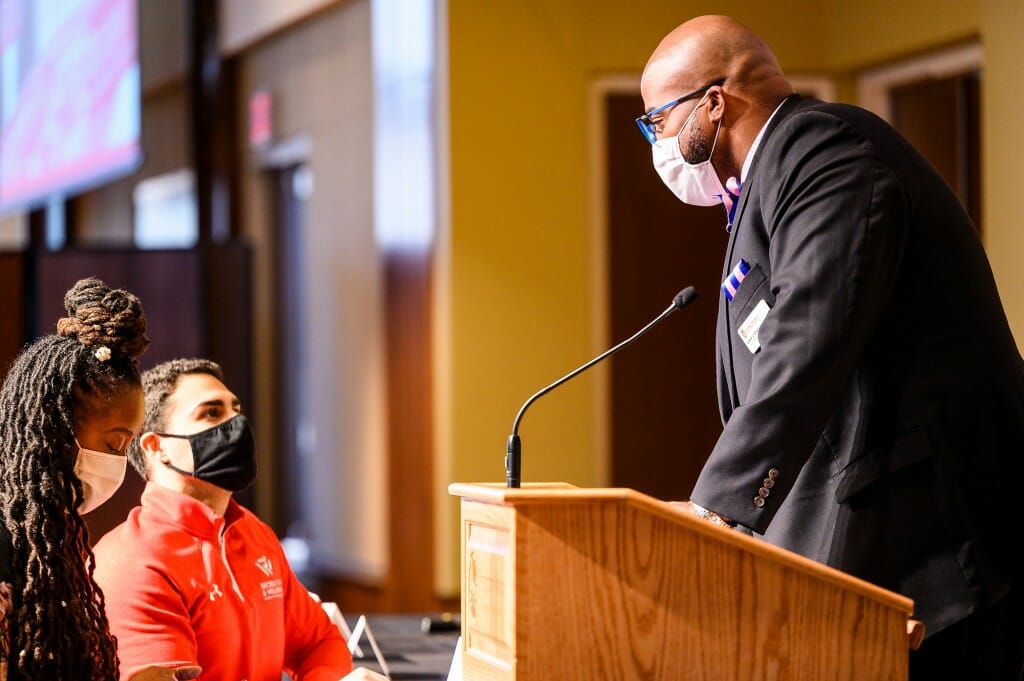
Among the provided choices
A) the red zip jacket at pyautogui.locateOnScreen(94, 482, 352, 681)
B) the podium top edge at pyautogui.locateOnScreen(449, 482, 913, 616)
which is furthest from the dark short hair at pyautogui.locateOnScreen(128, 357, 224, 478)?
the podium top edge at pyautogui.locateOnScreen(449, 482, 913, 616)

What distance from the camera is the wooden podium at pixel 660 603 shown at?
62.8 inches

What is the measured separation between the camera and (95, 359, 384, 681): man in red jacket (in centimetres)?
229

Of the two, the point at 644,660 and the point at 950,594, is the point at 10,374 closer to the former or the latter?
the point at 644,660

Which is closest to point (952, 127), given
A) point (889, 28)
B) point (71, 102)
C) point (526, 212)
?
point (889, 28)

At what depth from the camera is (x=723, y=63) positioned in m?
2.23

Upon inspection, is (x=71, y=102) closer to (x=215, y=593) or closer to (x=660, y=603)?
(x=215, y=593)

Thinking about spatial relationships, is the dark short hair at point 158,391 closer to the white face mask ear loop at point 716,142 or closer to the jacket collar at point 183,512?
the jacket collar at point 183,512

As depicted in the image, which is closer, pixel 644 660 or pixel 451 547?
pixel 644 660

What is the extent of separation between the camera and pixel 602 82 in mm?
5910

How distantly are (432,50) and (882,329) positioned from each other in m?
4.28

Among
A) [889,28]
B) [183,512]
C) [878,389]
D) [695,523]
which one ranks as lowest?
[183,512]

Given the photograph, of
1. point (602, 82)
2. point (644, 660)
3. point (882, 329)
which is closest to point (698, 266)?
point (602, 82)

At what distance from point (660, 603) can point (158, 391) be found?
1344 mm

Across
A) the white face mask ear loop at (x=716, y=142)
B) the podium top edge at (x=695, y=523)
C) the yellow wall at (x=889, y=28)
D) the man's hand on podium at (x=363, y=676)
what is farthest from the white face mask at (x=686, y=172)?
the yellow wall at (x=889, y=28)
